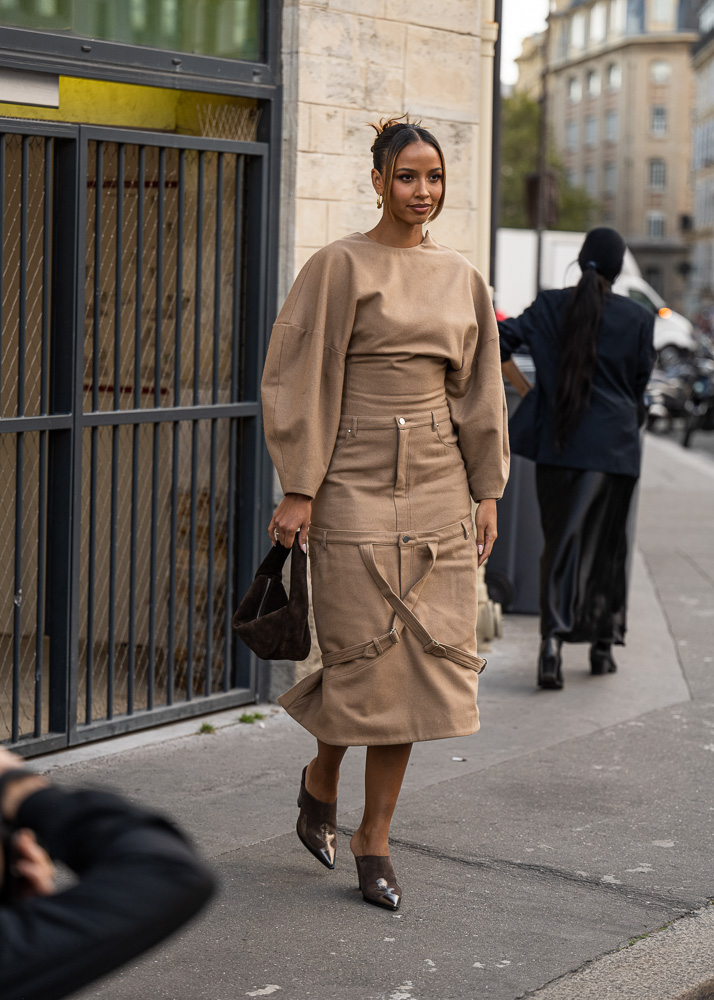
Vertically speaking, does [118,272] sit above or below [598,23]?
below

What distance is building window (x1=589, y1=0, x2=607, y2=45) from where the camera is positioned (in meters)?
94.7

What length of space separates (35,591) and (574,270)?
2046 cm

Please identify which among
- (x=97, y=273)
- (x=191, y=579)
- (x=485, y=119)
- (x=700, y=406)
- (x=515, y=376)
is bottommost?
(x=191, y=579)

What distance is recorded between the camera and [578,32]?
97.3 meters

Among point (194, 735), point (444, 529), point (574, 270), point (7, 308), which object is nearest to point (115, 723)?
point (194, 735)

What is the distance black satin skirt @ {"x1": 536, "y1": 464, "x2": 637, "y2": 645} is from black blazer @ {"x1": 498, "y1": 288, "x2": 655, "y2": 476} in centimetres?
9

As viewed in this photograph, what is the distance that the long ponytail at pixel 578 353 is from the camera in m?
5.98

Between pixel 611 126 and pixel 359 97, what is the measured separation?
9324 centimetres

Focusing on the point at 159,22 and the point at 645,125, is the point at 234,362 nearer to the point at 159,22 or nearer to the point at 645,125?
→ the point at 159,22

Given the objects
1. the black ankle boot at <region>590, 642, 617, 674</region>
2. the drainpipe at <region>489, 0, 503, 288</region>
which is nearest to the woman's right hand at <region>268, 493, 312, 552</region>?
the black ankle boot at <region>590, 642, 617, 674</region>

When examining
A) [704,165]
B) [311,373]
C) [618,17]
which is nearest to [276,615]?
[311,373]

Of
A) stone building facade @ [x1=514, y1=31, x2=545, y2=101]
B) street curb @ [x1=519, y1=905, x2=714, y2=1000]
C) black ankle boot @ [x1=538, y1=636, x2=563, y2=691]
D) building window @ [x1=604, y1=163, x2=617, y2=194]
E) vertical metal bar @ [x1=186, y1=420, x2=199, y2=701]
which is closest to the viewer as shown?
street curb @ [x1=519, y1=905, x2=714, y2=1000]

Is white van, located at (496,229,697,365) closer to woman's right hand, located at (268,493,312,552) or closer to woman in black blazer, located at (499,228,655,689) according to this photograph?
woman in black blazer, located at (499,228,655,689)

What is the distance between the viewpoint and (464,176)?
6047 millimetres
